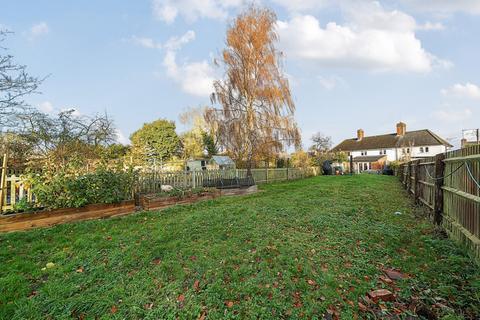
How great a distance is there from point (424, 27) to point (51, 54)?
15366 millimetres

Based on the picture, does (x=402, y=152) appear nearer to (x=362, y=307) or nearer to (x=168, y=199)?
(x=168, y=199)

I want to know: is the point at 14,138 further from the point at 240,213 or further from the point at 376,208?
the point at 376,208

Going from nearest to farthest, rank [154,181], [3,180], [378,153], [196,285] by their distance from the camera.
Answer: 1. [196,285]
2. [3,180]
3. [154,181]
4. [378,153]

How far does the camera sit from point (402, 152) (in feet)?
135

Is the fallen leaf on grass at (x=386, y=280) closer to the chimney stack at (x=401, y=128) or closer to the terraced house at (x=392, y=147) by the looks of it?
the terraced house at (x=392, y=147)

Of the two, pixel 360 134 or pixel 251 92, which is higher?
pixel 360 134

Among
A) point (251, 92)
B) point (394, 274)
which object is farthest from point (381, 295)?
point (251, 92)

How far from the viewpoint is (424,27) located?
1046 centimetres

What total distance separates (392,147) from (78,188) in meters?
51.2

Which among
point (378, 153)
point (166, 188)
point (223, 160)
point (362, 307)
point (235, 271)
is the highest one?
point (378, 153)

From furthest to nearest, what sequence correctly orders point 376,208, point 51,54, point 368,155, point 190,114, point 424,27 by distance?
1. point 368,155
2. point 190,114
3. point 424,27
4. point 51,54
5. point 376,208

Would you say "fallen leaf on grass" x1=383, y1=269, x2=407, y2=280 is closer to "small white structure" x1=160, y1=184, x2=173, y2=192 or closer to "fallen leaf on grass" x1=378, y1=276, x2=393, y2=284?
"fallen leaf on grass" x1=378, y1=276, x2=393, y2=284

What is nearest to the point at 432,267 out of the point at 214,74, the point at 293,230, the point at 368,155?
the point at 293,230

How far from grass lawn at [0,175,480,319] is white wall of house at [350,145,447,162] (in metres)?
42.4
